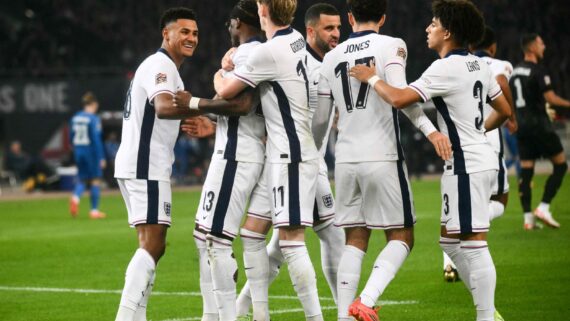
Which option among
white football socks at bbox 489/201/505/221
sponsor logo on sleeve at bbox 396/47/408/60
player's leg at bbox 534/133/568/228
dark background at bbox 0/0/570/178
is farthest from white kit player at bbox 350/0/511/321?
dark background at bbox 0/0/570/178

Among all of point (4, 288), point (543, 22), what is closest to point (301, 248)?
point (4, 288)

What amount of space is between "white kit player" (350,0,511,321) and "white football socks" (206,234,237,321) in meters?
1.50

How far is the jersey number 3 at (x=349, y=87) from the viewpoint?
24.2 ft

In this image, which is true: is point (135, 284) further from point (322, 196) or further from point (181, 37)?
point (181, 37)

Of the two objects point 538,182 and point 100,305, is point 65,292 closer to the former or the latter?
point 100,305

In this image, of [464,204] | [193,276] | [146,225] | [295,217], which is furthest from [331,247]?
[193,276]

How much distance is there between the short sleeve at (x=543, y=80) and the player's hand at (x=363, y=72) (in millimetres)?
7440

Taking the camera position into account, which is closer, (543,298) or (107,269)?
(543,298)

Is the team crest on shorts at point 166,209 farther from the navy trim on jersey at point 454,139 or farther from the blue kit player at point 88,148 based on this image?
the blue kit player at point 88,148

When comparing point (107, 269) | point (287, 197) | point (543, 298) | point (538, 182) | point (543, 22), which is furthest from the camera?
point (543, 22)

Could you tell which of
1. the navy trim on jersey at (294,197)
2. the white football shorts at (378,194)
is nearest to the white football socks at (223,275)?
the navy trim on jersey at (294,197)

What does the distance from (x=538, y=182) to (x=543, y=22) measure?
1139cm

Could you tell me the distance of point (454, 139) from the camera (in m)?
7.34

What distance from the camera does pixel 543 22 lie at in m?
34.6
